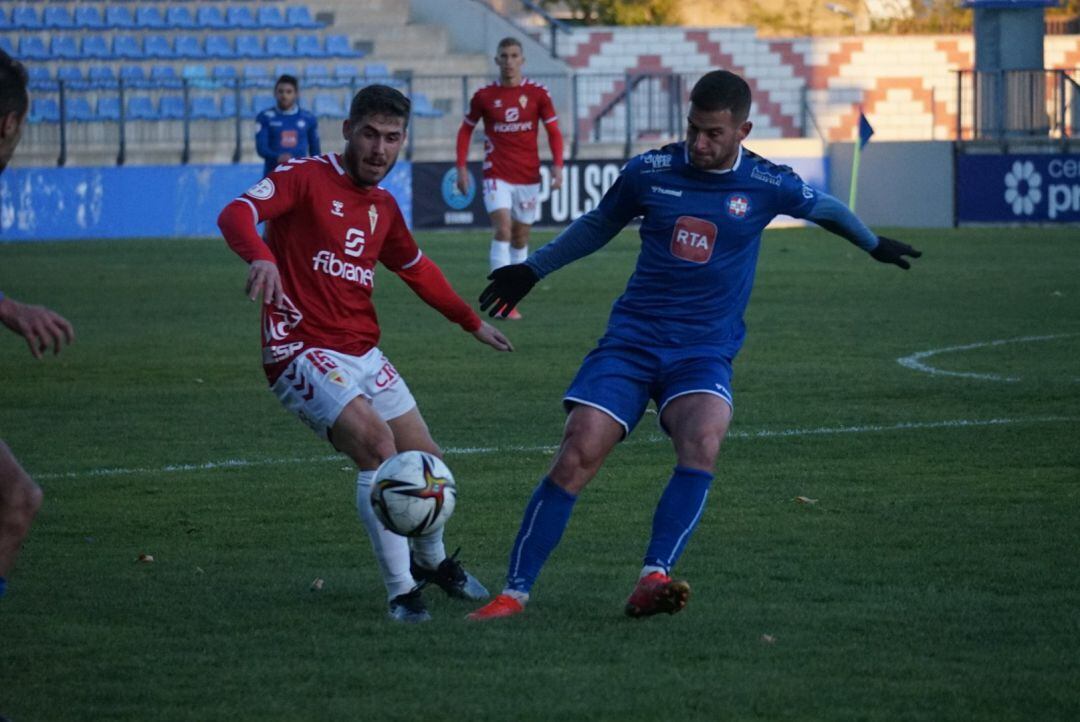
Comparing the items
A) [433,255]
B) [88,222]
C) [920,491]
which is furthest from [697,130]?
[88,222]

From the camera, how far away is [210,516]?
7.30 m

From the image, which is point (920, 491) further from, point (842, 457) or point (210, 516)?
point (210, 516)

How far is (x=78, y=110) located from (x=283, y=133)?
23.7 ft

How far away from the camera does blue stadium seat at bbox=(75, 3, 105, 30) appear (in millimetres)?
30281

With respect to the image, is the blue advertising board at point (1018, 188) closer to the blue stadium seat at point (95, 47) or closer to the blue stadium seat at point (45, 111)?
the blue stadium seat at point (45, 111)

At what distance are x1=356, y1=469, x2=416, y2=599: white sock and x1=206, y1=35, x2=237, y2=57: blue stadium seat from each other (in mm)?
25642

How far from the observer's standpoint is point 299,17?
3216 centimetres

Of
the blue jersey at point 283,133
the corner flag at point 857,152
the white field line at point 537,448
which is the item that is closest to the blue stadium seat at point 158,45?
the blue jersey at point 283,133

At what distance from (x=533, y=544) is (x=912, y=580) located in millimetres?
1290

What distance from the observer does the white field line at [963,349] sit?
11180mm

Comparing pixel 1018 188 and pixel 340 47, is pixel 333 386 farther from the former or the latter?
pixel 340 47

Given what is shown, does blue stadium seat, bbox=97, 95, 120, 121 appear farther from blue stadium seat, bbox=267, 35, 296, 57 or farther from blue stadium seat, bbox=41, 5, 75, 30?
blue stadium seat, bbox=267, 35, 296, 57

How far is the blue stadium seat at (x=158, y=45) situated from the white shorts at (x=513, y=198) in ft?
49.4

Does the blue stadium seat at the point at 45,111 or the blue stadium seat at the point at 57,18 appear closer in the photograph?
the blue stadium seat at the point at 45,111
